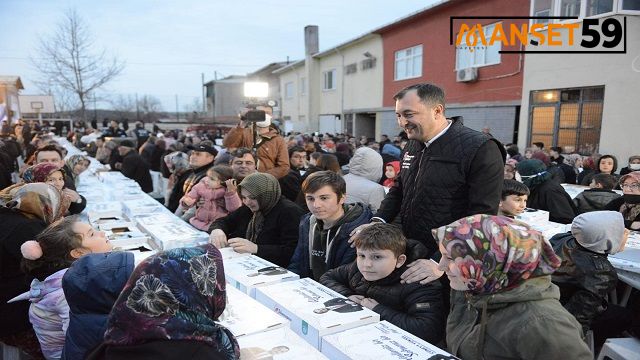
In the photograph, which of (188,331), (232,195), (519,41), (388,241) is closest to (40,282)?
(188,331)

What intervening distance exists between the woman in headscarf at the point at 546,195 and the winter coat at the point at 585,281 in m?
2.04

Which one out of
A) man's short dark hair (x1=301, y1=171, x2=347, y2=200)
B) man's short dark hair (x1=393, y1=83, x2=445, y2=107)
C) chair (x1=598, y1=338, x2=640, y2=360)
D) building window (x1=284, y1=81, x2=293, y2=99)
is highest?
building window (x1=284, y1=81, x2=293, y2=99)

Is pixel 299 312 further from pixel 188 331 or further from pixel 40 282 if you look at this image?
pixel 40 282

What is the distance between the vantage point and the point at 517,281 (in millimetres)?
A: 1551

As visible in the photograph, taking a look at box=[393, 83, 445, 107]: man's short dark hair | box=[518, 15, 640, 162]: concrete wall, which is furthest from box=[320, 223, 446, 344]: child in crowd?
box=[518, 15, 640, 162]: concrete wall

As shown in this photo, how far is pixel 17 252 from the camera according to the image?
8.18 feet

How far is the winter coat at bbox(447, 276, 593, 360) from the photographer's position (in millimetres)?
1449

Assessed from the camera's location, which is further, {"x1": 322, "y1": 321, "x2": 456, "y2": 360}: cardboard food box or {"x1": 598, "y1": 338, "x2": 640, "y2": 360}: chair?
{"x1": 598, "y1": 338, "x2": 640, "y2": 360}: chair

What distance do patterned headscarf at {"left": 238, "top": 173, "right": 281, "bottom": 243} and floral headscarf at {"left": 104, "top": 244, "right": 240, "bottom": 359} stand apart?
164 cm

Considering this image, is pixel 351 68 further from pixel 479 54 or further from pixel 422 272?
pixel 422 272

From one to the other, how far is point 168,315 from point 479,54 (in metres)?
13.9

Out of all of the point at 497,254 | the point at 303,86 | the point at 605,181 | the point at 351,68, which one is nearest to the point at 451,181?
the point at 497,254

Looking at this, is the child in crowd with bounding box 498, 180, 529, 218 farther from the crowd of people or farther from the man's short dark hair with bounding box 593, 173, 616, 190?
the man's short dark hair with bounding box 593, 173, 616, 190

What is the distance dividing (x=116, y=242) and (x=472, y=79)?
12556 mm
